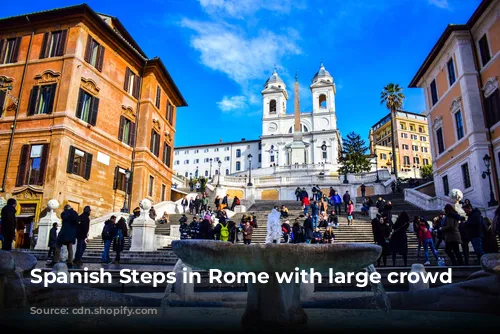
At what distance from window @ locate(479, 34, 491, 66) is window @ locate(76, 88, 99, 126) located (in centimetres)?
2461

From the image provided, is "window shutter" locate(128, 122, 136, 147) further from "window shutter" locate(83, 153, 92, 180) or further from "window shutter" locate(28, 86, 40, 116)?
"window shutter" locate(28, 86, 40, 116)

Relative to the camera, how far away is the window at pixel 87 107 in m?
21.8

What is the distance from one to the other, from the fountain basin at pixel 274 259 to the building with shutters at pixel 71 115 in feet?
59.4

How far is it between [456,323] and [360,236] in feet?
41.4

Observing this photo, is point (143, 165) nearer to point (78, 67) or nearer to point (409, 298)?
point (78, 67)

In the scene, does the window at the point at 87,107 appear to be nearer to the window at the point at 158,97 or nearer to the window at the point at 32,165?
the window at the point at 32,165

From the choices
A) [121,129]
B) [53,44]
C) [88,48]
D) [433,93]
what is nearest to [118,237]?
[121,129]

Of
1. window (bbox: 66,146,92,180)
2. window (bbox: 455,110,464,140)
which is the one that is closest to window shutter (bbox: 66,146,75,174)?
window (bbox: 66,146,92,180)

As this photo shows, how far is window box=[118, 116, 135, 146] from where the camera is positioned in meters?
25.3

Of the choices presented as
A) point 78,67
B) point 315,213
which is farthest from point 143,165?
point 315,213

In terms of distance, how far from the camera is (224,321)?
14.7 feet

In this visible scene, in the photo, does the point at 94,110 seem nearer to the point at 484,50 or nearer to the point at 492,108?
the point at 492,108

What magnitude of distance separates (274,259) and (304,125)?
3455 inches

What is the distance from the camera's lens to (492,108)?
21.2m
